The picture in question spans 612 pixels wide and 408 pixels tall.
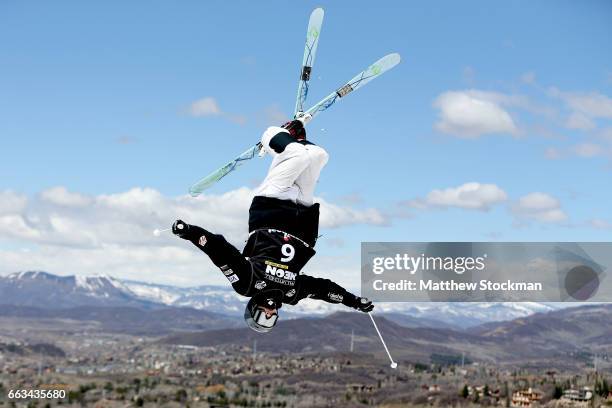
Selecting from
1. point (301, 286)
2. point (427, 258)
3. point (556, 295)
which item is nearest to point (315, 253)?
point (301, 286)

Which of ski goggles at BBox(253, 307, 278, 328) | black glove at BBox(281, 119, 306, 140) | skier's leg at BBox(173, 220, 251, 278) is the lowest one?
ski goggles at BBox(253, 307, 278, 328)

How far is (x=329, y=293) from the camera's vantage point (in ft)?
35.4

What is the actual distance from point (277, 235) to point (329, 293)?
1243mm

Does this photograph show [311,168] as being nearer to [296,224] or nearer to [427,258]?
[296,224]

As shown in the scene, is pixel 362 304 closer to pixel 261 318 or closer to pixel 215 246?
pixel 261 318

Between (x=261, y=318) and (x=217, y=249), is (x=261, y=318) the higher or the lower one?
the lower one

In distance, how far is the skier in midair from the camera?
9.67 metres

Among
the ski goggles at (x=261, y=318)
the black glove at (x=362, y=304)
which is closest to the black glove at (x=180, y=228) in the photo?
the ski goggles at (x=261, y=318)

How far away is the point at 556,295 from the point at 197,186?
42.5m

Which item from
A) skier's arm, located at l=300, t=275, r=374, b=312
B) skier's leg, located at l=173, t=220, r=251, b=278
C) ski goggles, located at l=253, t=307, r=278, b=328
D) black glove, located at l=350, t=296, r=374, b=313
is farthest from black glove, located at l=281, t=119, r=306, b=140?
black glove, located at l=350, t=296, r=374, b=313

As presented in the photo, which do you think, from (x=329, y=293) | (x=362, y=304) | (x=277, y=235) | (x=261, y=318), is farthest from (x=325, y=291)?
(x=277, y=235)

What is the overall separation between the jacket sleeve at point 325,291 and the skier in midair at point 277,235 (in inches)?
0.8

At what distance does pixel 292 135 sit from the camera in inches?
388

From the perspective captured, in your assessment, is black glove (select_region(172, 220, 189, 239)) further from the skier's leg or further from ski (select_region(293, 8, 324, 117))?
ski (select_region(293, 8, 324, 117))
